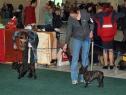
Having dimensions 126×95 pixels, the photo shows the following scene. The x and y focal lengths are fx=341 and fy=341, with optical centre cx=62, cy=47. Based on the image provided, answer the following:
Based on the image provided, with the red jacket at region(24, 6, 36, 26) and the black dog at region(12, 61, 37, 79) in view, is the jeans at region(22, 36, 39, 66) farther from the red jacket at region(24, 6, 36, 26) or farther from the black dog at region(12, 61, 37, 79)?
the red jacket at region(24, 6, 36, 26)

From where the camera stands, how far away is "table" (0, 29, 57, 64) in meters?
8.51

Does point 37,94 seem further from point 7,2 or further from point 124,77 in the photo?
point 7,2

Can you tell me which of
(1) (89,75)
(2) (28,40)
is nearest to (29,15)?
(2) (28,40)

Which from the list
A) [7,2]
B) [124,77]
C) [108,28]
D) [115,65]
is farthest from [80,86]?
[7,2]

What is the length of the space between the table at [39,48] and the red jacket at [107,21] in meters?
1.29

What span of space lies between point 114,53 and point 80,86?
2522mm

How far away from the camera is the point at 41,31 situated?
8.79 metres

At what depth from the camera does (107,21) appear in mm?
8016

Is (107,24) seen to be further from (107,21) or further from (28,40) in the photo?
(28,40)

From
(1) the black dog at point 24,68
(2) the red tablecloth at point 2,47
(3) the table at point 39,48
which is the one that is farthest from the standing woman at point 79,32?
(2) the red tablecloth at point 2,47

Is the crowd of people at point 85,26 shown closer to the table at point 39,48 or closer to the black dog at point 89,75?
the black dog at point 89,75

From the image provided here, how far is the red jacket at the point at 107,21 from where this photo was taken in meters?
7.98

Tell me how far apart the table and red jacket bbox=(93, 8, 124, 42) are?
4.23ft

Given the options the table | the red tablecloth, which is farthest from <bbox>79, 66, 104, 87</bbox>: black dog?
the red tablecloth
